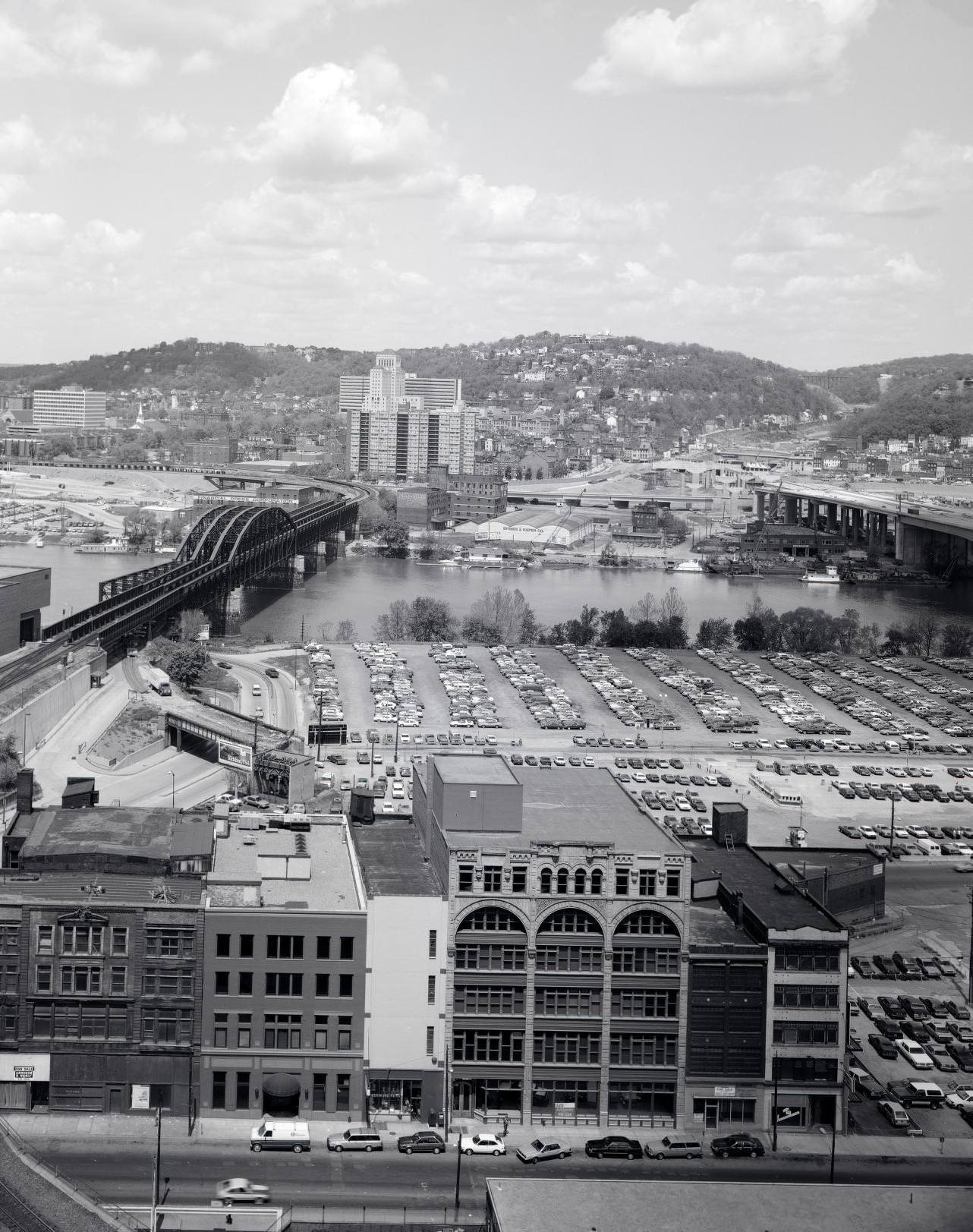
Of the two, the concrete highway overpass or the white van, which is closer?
the white van

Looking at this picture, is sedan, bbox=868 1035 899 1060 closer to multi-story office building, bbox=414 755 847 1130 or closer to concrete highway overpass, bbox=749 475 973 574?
multi-story office building, bbox=414 755 847 1130

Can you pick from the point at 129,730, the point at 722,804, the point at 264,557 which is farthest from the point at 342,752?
the point at 264,557

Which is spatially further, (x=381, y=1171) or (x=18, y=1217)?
(x=381, y=1171)

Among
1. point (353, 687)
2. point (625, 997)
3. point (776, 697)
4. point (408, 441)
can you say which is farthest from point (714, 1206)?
point (408, 441)

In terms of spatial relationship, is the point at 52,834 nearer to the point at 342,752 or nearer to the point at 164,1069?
the point at 164,1069

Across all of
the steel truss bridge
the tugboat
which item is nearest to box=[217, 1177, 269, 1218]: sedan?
the steel truss bridge

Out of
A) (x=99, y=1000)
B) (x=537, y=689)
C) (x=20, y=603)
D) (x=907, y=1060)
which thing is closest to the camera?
(x=99, y=1000)

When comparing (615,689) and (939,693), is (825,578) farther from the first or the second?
(615,689)

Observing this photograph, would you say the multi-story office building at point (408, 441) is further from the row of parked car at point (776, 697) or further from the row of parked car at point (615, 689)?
the row of parked car at point (776, 697)
